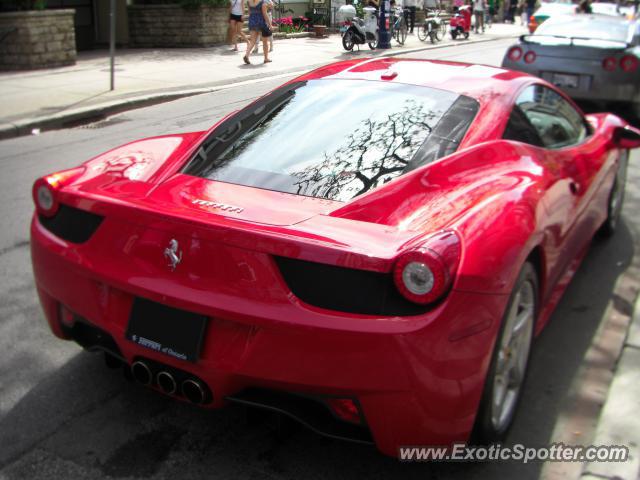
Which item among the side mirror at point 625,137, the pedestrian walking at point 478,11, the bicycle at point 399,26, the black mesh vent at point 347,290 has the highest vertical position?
the pedestrian walking at point 478,11

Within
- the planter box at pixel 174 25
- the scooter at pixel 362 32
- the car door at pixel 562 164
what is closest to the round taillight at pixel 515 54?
the car door at pixel 562 164

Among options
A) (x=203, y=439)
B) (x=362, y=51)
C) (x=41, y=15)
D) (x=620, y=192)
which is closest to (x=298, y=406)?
(x=203, y=439)

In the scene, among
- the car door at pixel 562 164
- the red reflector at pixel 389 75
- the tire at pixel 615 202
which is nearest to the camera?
the car door at pixel 562 164

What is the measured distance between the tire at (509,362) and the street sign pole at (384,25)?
19.7 m

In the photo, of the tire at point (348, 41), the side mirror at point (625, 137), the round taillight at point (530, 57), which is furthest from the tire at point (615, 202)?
the tire at point (348, 41)

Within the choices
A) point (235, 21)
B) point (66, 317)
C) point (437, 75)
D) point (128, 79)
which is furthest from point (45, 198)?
point (235, 21)

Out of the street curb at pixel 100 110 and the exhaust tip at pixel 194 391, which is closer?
the exhaust tip at pixel 194 391

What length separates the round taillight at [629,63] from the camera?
10.0 meters

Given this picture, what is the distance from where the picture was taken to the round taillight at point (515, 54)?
10555 millimetres

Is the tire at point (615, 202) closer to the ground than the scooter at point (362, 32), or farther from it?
closer to the ground

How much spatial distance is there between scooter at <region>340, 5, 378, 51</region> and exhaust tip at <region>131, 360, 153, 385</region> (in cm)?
1934

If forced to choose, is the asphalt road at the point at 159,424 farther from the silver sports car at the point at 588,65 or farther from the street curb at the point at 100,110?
the silver sports car at the point at 588,65

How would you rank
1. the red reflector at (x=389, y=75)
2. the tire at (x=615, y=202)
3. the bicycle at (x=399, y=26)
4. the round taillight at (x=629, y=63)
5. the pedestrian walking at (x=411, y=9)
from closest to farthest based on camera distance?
1. the red reflector at (x=389, y=75)
2. the tire at (x=615, y=202)
3. the round taillight at (x=629, y=63)
4. the bicycle at (x=399, y=26)
5. the pedestrian walking at (x=411, y=9)

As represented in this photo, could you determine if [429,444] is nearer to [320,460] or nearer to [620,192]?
[320,460]
